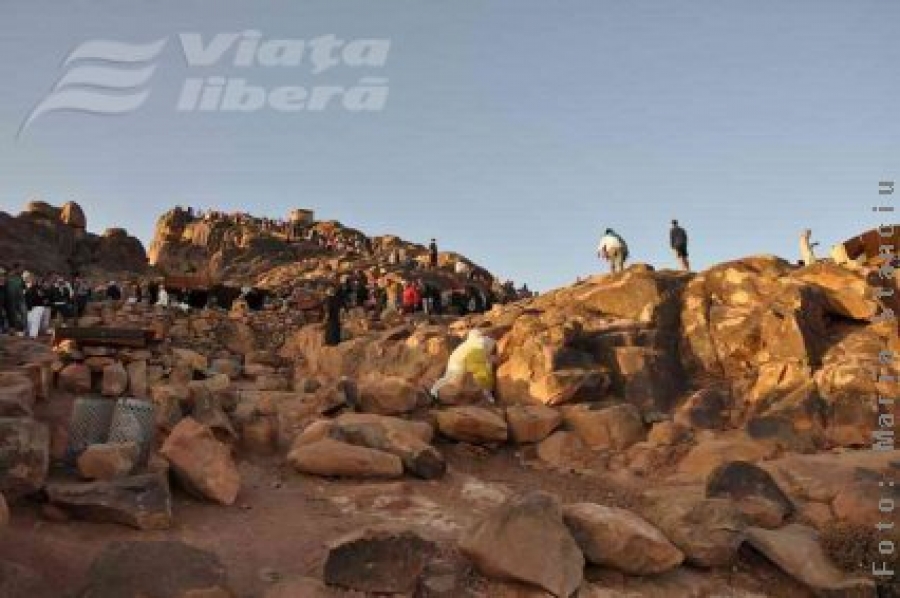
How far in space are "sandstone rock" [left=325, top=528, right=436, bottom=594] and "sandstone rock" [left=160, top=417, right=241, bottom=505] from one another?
6.78ft

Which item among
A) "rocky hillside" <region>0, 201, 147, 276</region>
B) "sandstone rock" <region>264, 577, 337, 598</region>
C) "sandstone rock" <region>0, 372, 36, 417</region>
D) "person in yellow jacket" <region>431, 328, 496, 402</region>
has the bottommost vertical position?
"sandstone rock" <region>264, 577, 337, 598</region>

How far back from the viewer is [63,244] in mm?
49312

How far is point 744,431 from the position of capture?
11.6 meters

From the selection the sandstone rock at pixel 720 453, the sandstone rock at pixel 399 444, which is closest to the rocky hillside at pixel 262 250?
the sandstone rock at pixel 720 453

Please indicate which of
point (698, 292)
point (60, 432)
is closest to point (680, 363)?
point (698, 292)

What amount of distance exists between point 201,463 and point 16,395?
2056mm

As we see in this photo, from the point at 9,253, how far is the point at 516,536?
46033 millimetres

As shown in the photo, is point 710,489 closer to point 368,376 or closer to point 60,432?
point 60,432

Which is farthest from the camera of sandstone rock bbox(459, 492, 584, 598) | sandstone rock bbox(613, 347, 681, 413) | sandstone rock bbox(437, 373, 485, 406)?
sandstone rock bbox(613, 347, 681, 413)

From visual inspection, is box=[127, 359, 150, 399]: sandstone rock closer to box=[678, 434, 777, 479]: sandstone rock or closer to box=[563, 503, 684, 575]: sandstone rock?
box=[563, 503, 684, 575]: sandstone rock

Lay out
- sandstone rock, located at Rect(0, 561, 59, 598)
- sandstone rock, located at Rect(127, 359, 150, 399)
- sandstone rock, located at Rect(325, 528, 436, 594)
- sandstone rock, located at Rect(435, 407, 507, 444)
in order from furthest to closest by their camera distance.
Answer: sandstone rock, located at Rect(435, 407, 507, 444) < sandstone rock, located at Rect(127, 359, 150, 399) < sandstone rock, located at Rect(325, 528, 436, 594) < sandstone rock, located at Rect(0, 561, 59, 598)

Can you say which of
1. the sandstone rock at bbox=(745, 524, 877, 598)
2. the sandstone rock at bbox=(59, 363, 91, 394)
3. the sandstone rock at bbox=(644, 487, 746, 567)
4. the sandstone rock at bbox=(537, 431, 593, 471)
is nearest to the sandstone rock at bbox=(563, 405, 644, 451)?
the sandstone rock at bbox=(537, 431, 593, 471)

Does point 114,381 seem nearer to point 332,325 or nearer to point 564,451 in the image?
point 564,451

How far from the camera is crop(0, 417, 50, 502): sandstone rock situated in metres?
6.43
